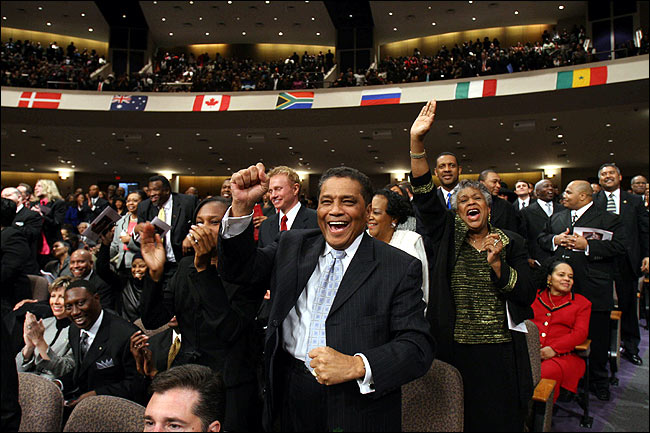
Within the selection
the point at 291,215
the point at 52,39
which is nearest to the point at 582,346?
the point at 291,215

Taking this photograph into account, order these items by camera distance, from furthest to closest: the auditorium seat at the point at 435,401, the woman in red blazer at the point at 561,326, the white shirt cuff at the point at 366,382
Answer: the woman in red blazer at the point at 561,326 < the auditorium seat at the point at 435,401 < the white shirt cuff at the point at 366,382

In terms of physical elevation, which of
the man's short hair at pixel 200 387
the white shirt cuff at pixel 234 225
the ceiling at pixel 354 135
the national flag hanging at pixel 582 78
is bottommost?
the man's short hair at pixel 200 387

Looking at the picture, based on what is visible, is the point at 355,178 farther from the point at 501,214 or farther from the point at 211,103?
the point at 211,103

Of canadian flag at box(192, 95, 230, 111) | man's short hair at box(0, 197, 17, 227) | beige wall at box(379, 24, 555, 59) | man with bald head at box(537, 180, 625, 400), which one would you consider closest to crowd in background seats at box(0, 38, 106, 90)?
canadian flag at box(192, 95, 230, 111)

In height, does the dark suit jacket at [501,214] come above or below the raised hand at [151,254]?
above

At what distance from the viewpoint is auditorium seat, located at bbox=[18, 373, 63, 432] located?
171 cm

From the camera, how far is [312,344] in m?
1.46

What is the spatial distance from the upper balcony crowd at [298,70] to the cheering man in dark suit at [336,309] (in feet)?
42.5

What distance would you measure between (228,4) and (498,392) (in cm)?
1795

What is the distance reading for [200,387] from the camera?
1460mm

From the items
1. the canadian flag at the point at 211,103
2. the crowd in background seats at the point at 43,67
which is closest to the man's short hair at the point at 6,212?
the canadian flag at the point at 211,103

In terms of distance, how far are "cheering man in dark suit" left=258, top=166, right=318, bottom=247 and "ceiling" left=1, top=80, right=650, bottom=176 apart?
36.4ft

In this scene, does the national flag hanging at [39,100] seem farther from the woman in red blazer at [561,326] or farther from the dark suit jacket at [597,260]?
the woman in red blazer at [561,326]

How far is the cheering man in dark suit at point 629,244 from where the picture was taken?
490 cm
